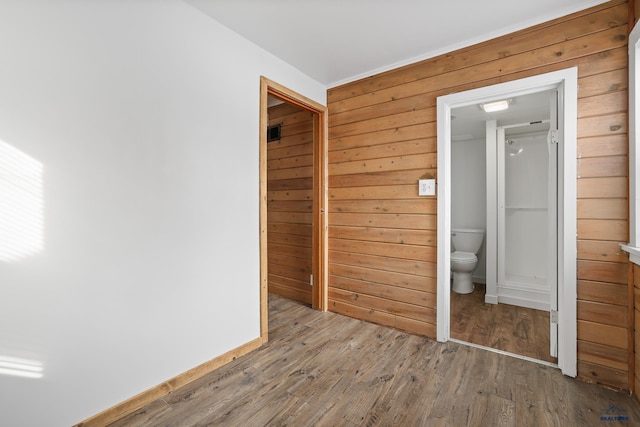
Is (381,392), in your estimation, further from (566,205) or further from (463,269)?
(463,269)

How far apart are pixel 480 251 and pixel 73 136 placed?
4.55m

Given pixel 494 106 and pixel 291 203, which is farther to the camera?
pixel 291 203

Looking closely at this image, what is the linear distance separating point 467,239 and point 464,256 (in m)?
0.41

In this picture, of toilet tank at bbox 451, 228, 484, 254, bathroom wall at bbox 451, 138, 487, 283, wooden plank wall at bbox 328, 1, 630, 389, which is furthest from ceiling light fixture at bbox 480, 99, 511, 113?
toilet tank at bbox 451, 228, 484, 254

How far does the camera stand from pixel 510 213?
3.83 metres

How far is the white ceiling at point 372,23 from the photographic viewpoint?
1890 mm

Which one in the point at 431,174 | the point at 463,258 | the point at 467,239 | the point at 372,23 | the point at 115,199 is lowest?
the point at 463,258

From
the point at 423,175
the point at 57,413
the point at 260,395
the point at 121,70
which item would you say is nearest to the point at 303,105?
the point at 423,175

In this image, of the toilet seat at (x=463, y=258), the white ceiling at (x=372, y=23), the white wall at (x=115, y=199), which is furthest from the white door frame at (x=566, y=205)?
the white wall at (x=115, y=199)

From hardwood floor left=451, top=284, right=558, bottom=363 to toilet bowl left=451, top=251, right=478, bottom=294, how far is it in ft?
0.83

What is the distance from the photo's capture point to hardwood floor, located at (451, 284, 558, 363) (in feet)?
7.59

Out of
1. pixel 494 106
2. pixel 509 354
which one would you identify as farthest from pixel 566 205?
pixel 494 106

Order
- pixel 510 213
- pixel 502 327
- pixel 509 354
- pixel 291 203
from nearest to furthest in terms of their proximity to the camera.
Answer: pixel 509 354, pixel 502 327, pixel 291 203, pixel 510 213

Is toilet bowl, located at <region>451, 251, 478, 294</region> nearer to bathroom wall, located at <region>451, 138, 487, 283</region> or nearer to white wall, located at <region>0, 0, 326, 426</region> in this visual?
bathroom wall, located at <region>451, 138, 487, 283</region>
